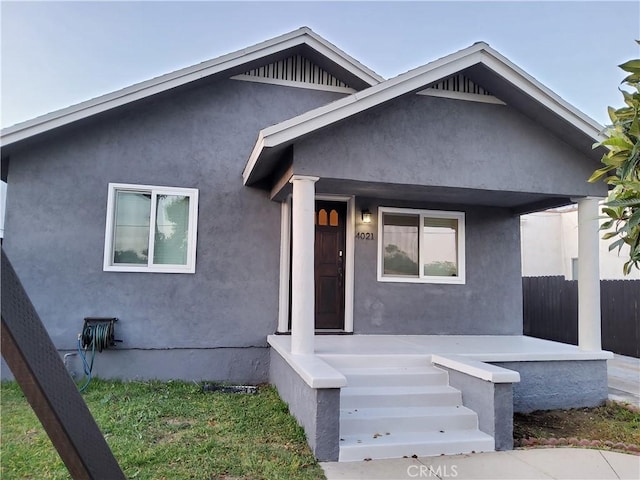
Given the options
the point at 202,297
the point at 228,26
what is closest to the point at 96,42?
the point at 228,26

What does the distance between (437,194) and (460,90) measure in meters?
1.61

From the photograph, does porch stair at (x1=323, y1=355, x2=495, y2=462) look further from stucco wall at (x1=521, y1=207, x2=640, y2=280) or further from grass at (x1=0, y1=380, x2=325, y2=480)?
stucco wall at (x1=521, y1=207, x2=640, y2=280)

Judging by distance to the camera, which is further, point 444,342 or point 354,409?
point 444,342

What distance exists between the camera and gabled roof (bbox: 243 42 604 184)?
17.0 ft

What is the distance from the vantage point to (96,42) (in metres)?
10.0

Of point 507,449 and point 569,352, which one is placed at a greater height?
point 569,352

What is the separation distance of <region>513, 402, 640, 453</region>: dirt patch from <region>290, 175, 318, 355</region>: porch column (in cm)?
269

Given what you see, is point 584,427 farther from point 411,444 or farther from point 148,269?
point 148,269

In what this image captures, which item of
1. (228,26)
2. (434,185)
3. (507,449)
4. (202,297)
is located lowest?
(507,449)

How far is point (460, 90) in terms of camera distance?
6148 mm

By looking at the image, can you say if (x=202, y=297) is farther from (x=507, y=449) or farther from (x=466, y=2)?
(x=466, y=2)

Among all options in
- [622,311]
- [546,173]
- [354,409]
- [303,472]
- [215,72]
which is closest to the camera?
[303,472]

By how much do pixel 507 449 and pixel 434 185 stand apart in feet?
10.6

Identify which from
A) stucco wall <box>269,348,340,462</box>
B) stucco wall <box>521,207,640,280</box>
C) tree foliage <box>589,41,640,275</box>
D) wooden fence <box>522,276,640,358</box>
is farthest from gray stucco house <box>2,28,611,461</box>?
stucco wall <box>521,207,640,280</box>
